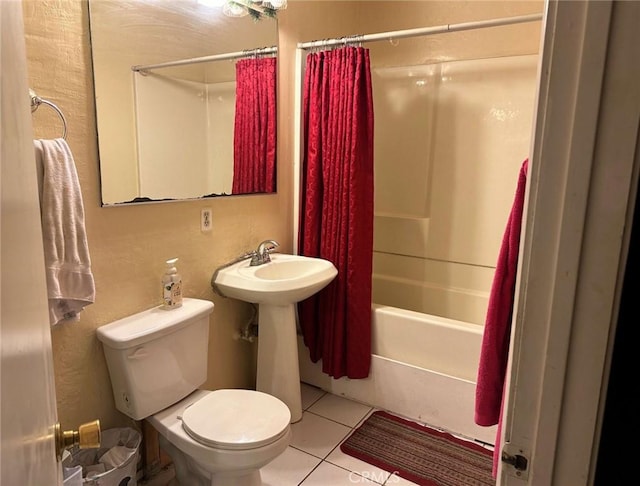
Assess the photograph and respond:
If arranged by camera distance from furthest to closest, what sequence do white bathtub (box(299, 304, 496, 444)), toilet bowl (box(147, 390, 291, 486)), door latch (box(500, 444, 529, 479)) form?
white bathtub (box(299, 304, 496, 444)), toilet bowl (box(147, 390, 291, 486)), door latch (box(500, 444, 529, 479))

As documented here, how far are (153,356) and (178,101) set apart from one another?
105 centimetres

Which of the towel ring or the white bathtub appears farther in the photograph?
the white bathtub

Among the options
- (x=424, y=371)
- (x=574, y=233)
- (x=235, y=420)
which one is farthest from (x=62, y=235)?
(x=424, y=371)

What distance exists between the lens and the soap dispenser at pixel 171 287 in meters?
1.71

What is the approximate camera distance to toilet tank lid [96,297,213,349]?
1485 millimetres

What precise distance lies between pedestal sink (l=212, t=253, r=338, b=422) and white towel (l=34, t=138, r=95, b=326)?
2.37 feet

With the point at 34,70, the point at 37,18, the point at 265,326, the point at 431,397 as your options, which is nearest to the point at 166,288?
the point at 265,326

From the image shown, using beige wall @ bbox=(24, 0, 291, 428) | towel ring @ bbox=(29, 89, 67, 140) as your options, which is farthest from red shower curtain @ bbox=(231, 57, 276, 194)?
towel ring @ bbox=(29, 89, 67, 140)

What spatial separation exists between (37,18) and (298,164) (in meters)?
1.36

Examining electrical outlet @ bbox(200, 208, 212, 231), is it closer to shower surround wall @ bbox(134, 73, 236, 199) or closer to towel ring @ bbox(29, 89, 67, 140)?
shower surround wall @ bbox(134, 73, 236, 199)

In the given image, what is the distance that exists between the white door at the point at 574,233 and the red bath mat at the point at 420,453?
1.46m

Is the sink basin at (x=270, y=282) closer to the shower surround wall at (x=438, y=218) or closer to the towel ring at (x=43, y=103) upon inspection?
the shower surround wall at (x=438, y=218)

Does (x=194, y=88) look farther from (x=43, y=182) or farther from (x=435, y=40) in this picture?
(x=435, y=40)

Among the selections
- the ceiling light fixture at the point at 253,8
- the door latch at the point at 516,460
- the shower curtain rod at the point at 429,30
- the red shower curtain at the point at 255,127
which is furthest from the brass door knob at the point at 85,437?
the shower curtain rod at the point at 429,30
